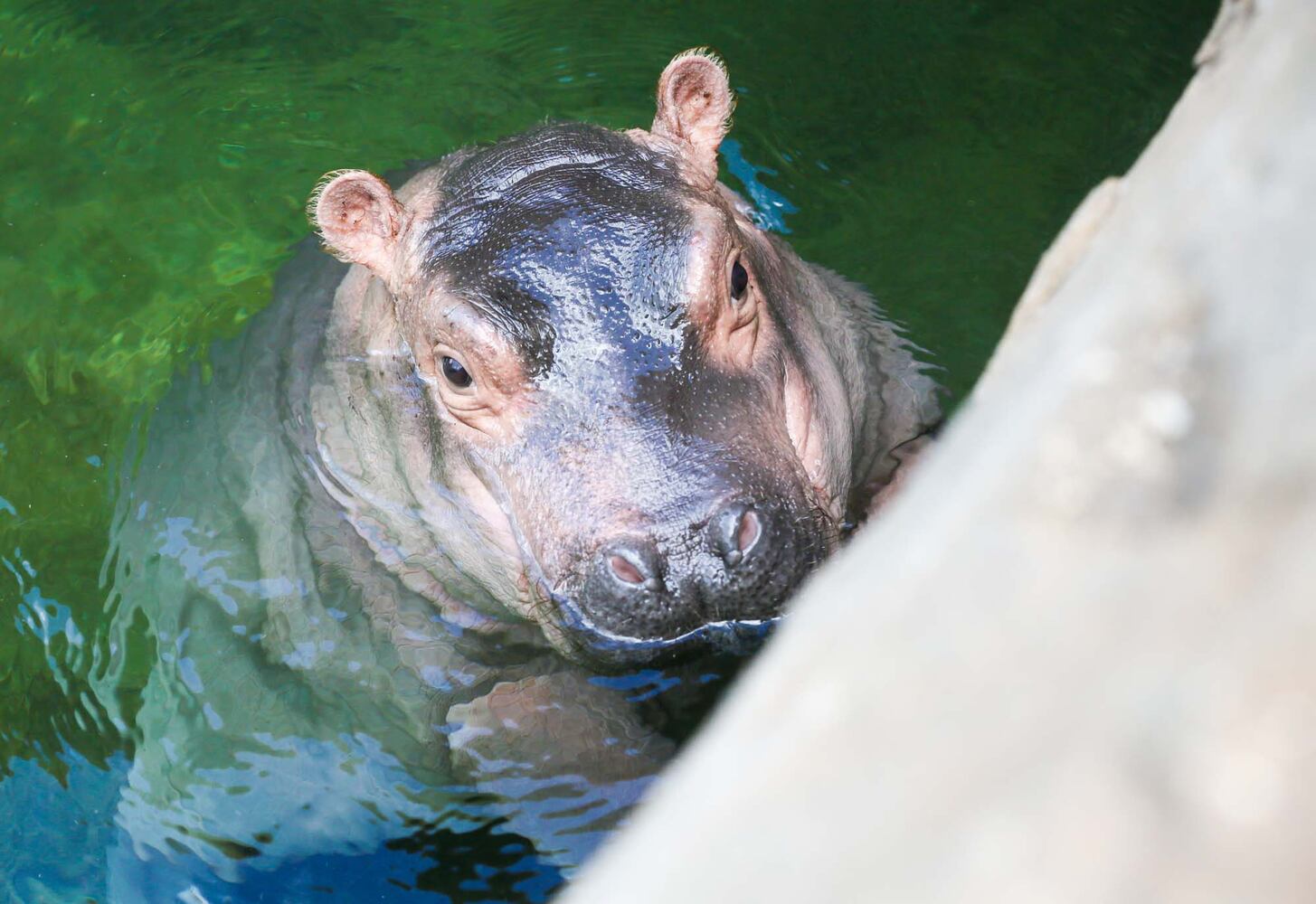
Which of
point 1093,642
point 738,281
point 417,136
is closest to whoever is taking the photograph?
point 1093,642

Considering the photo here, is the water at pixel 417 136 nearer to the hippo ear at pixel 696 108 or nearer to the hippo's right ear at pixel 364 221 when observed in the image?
the hippo ear at pixel 696 108

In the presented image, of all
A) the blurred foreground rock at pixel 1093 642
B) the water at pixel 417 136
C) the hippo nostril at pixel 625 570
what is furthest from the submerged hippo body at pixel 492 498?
the blurred foreground rock at pixel 1093 642

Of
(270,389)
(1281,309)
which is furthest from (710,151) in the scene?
(1281,309)

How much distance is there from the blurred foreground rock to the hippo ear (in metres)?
3.38

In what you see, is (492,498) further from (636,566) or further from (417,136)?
(417,136)

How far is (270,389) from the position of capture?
5.08 m

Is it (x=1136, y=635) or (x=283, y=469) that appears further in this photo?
(x=283, y=469)

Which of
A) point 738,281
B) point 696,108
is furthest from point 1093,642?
point 696,108

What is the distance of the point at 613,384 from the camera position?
3.60 meters

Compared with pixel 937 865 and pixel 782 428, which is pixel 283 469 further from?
pixel 937 865

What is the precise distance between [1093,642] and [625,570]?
2341 millimetres

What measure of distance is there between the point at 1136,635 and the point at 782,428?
109 inches

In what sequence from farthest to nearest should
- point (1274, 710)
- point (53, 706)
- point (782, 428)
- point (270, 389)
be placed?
point (270, 389), point (53, 706), point (782, 428), point (1274, 710)

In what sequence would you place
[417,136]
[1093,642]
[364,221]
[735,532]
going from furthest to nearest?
[417,136], [364,221], [735,532], [1093,642]
